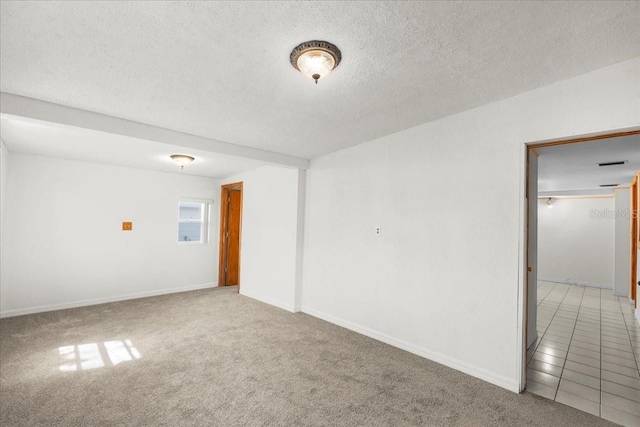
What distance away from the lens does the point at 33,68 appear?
2.05m

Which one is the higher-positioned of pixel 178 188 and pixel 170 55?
pixel 170 55

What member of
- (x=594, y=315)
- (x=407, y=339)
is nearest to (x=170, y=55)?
(x=407, y=339)

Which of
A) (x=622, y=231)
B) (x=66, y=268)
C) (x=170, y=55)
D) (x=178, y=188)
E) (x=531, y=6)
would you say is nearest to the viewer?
(x=531, y=6)

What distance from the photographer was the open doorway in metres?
2.51

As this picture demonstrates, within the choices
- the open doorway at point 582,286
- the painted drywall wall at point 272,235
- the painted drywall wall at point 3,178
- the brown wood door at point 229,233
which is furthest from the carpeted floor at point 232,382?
the brown wood door at point 229,233

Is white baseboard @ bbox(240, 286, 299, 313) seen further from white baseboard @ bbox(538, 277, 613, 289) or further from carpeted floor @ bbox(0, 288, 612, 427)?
white baseboard @ bbox(538, 277, 613, 289)

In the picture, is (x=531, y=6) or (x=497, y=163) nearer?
(x=531, y=6)

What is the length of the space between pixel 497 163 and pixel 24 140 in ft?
18.0

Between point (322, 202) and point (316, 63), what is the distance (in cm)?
270

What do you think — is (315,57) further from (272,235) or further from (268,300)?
(268,300)

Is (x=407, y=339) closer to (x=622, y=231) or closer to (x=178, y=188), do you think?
(x=178, y=188)

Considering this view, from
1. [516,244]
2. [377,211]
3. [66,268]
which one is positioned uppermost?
[377,211]

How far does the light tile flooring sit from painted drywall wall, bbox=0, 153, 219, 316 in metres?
5.91

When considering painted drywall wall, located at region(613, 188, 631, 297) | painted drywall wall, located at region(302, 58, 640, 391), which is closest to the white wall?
painted drywall wall, located at region(613, 188, 631, 297)
